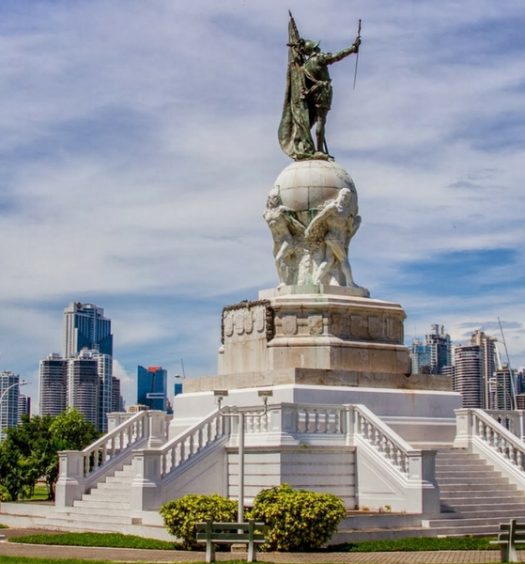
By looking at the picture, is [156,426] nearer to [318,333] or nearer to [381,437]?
[318,333]

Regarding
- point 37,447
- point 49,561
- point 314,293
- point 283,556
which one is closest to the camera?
point 49,561

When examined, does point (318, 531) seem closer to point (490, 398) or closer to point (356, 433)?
point (356, 433)

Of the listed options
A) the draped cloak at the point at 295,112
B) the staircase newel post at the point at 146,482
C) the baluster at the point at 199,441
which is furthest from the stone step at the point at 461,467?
the draped cloak at the point at 295,112

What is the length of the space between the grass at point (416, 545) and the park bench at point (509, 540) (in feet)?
8.26

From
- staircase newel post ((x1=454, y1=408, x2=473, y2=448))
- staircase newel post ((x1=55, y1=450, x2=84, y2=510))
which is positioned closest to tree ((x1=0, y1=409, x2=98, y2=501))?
staircase newel post ((x1=55, y1=450, x2=84, y2=510))

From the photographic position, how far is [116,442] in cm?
3584

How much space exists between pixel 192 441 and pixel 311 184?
33.1 ft

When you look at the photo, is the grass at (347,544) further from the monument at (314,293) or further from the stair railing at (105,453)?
the monument at (314,293)

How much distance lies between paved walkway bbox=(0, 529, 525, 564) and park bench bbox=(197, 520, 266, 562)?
509 mm

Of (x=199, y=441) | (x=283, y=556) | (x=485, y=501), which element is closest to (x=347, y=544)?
(x=283, y=556)

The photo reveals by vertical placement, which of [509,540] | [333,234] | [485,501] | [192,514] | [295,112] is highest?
[295,112]

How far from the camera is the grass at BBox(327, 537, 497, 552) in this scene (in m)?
25.2

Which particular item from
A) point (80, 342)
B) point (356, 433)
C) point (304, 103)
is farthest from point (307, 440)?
point (80, 342)

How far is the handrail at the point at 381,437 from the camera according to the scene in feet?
97.6
